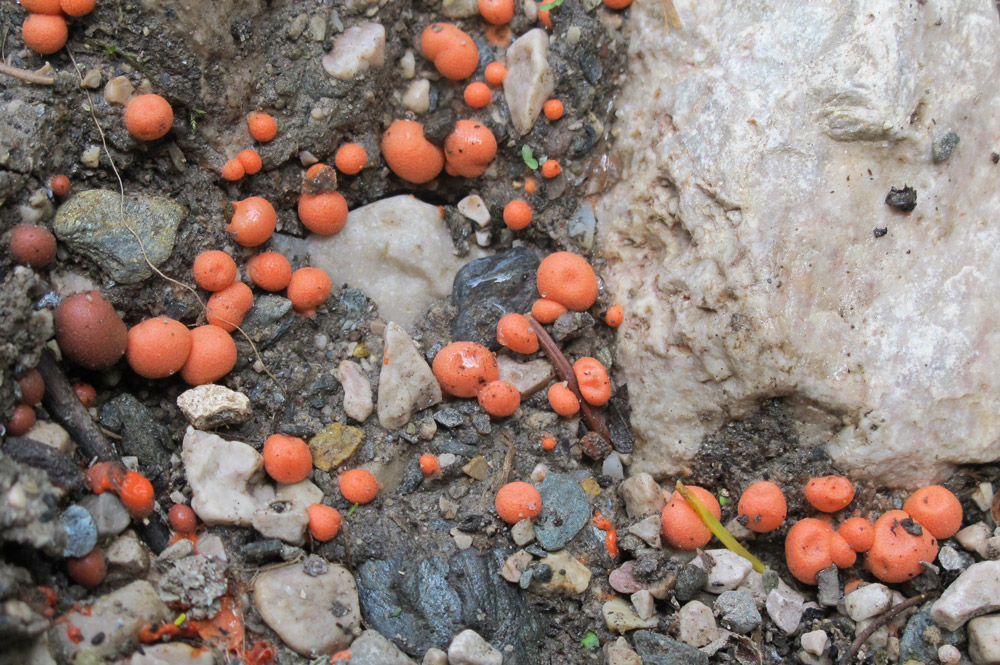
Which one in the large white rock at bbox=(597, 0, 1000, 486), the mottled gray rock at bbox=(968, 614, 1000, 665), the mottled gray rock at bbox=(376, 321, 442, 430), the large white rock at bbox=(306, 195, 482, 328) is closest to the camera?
the mottled gray rock at bbox=(968, 614, 1000, 665)

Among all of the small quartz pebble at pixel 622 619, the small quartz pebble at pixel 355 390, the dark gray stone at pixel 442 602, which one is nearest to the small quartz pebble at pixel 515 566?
the dark gray stone at pixel 442 602

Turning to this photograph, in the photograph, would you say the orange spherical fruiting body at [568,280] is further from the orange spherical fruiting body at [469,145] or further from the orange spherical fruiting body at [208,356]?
the orange spherical fruiting body at [208,356]

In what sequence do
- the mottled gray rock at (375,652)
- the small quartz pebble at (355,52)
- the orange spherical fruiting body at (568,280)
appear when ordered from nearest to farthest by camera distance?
the mottled gray rock at (375,652) < the small quartz pebble at (355,52) < the orange spherical fruiting body at (568,280)

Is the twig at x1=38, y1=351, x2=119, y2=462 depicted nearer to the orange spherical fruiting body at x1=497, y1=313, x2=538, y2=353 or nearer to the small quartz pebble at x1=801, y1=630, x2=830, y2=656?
the orange spherical fruiting body at x1=497, y1=313, x2=538, y2=353

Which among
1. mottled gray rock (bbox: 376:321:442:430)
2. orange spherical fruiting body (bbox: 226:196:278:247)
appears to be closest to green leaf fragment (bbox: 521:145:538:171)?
mottled gray rock (bbox: 376:321:442:430)

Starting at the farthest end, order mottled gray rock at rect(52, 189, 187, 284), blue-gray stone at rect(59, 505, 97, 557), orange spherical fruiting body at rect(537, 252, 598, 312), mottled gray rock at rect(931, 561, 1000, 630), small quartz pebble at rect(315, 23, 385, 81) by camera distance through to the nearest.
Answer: orange spherical fruiting body at rect(537, 252, 598, 312) < small quartz pebble at rect(315, 23, 385, 81) < mottled gray rock at rect(52, 189, 187, 284) < mottled gray rock at rect(931, 561, 1000, 630) < blue-gray stone at rect(59, 505, 97, 557)

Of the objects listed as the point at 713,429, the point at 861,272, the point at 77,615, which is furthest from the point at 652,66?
the point at 77,615

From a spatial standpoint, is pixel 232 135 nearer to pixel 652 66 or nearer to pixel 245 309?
pixel 245 309
